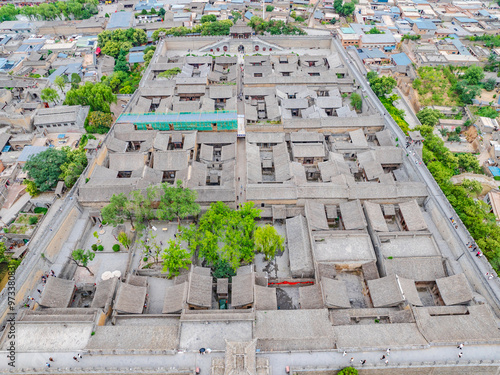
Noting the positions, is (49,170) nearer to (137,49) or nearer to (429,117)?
(137,49)

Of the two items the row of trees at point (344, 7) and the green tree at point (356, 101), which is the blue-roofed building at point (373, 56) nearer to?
the green tree at point (356, 101)

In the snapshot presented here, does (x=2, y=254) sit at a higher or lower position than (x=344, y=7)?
lower

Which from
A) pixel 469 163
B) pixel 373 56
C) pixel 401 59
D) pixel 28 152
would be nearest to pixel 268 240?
pixel 469 163

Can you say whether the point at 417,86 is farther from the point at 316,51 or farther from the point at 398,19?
the point at 398,19

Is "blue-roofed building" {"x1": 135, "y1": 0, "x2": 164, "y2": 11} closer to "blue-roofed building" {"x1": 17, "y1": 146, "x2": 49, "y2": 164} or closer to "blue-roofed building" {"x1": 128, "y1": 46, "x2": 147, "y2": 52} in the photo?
"blue-roofed building" {"x1": 128, "y1": 46, "x2": 147, "y2": 52}

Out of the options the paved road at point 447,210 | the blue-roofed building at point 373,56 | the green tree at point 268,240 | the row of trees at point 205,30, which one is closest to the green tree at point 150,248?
the green tree at point 268,240

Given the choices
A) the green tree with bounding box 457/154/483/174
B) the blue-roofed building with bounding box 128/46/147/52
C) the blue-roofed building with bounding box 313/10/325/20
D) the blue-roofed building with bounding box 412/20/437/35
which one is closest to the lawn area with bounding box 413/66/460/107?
the green tree with bounding box 457/154/483/174
